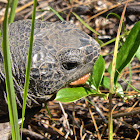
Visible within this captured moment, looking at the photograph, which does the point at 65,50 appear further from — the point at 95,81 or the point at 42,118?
the point at 42,118

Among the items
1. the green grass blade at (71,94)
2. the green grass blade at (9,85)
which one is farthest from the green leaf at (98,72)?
the green grass blade at (9,85)

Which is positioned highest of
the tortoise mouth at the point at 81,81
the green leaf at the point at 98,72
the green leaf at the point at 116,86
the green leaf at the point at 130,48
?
the green leaf at the point at 130,48

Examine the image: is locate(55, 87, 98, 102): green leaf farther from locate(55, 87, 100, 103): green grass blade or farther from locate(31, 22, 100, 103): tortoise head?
locate(31, 22, 100, 103): tortoise head

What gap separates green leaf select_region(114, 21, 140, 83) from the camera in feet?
4.18

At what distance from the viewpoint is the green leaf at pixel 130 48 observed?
1.28 metres

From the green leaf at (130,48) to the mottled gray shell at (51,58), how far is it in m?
0.20

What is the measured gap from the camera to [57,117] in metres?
2.11

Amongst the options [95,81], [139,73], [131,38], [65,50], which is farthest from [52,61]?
[139,73]

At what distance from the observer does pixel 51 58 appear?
4.75ft

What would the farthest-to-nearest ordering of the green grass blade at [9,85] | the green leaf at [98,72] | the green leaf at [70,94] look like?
1. the green leaf at [98,72]
2. the green leaf at [70,94]
3. the green grass blade at [9,85]

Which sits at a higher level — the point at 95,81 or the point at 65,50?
the point at 65,50

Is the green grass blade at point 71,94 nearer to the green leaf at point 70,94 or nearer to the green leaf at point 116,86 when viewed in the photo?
the green leaf at point 70,94

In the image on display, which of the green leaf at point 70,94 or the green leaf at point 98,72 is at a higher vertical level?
the green leaf at point 98,72

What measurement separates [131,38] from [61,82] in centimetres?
50
